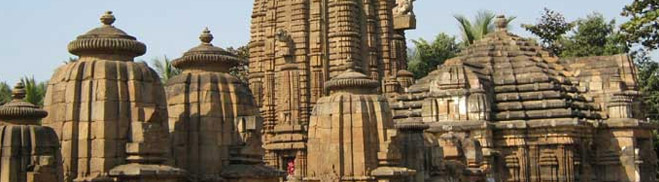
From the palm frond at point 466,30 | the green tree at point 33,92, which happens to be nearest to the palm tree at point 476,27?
the palm frond at point 466,30

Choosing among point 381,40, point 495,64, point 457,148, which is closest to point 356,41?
point 381,40

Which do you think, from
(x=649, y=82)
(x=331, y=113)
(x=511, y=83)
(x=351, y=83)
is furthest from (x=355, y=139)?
(x=649, y=82)

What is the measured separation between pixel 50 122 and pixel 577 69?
59.2 feet

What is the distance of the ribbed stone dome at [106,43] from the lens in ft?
42.3

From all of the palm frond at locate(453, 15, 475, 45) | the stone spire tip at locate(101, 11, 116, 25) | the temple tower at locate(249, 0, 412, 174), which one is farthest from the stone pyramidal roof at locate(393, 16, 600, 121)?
the palm frond at locate(453, 15, 475, 45)

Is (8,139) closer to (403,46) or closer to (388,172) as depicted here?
(388,172)

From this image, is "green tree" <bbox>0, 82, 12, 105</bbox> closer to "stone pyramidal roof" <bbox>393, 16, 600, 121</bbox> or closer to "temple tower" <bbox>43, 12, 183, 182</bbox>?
"stone pyramidal roof" <bbox>393, 16, 600, 121</bbox>

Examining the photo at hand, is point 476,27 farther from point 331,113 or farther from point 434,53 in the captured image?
point 331,113

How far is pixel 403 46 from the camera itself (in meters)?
36.7

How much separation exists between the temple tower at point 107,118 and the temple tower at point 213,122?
4.50 ft

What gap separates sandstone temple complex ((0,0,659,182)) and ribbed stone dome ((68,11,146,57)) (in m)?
0.02

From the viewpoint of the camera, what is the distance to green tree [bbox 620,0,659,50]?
21.9m

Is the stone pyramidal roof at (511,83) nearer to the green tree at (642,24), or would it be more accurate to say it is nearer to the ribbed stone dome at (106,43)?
the green tree at (642,24)

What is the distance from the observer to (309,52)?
3481 cm
